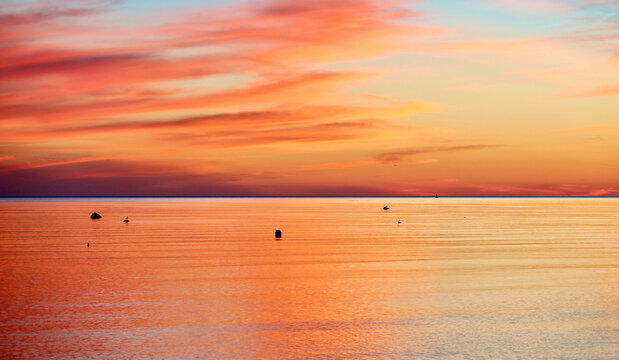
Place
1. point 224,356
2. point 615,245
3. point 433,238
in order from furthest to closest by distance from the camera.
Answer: point 433,238, point 615,245, point 224,356

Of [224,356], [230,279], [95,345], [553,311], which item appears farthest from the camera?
[230,279]

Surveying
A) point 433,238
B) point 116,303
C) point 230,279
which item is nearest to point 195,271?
point 230,279

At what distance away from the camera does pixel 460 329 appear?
2903cm

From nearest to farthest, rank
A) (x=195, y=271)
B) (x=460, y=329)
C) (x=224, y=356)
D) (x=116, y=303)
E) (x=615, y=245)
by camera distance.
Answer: (x=224, y=356) < (x=460, y=329) < (x=116, y=303) < (x=195, y=271) < (x=615, y=245)

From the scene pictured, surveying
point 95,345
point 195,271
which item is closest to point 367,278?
point 195,271

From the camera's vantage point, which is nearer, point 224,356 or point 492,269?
point 224,356

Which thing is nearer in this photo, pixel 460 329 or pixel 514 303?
pixel 460 329

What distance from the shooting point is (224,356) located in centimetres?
2477

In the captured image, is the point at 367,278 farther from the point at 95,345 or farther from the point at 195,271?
the point at 95,345

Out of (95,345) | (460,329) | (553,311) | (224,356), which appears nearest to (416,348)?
(460,329)

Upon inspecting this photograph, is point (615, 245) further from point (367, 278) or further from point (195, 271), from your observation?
point (195, 271)

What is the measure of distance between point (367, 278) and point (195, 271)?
12.1 metres

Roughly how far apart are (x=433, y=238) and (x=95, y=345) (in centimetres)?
5923

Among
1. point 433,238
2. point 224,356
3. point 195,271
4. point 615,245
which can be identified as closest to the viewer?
point 224,356
